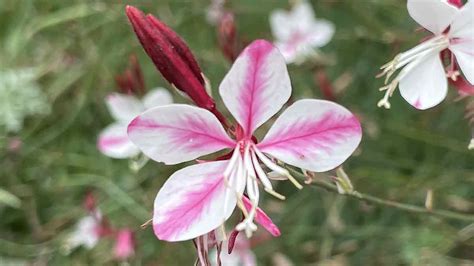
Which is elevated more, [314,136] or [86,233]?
[314,136]

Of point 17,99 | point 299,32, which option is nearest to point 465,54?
point 299,32

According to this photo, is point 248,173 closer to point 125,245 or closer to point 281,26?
point 125,245

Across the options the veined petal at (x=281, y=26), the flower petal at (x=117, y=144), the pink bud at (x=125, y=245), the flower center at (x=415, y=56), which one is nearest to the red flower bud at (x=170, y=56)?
→ the flower center at (x=415, y=56)

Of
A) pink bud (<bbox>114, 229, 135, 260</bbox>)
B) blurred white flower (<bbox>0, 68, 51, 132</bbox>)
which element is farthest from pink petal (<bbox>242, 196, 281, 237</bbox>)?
blurred white flower (<bbox>0, 68, 51, 132</bbox>)

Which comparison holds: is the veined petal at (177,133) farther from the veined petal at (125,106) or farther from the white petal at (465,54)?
the veined petal at (125,106)

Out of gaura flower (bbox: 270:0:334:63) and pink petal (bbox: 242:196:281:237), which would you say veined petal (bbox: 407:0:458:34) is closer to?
pink petal (bbox: 242:196:281:237)

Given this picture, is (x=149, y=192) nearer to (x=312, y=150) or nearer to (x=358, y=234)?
(x=358, y=234)
